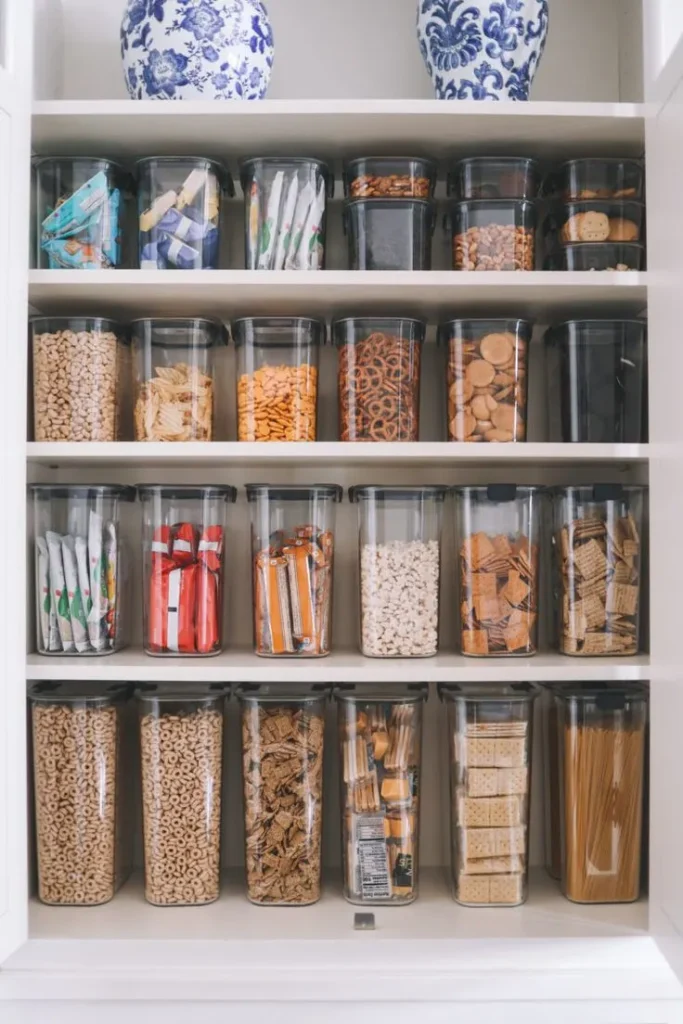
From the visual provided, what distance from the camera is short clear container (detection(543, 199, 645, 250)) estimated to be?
5.11 feet

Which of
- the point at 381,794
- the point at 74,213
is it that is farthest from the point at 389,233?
the point at 381,794

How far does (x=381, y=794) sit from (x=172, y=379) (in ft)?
2.34

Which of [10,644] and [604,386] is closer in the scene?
[10,644]

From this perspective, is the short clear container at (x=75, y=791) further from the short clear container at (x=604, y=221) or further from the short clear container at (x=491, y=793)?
the short clear container at (x=604, y=221)

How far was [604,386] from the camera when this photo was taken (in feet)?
5.16

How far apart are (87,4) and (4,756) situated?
1286 mm

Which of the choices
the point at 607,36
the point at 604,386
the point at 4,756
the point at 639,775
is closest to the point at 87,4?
the point at 607,36

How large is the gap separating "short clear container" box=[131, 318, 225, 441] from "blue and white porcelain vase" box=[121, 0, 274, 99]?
35cm

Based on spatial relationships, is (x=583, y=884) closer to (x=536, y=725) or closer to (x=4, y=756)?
(x=536, y=725)

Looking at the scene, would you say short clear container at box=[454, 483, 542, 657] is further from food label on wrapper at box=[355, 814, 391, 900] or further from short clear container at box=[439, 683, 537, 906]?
food label on wrapper at box=[355, 814, 391, 900]

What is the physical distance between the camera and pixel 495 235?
5.10 feet

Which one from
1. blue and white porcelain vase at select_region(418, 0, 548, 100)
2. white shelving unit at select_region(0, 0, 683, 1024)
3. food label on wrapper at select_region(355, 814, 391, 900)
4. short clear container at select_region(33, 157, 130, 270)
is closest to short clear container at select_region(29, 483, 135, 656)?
white shelving unit at select_region(0, 0, 683, 1024)

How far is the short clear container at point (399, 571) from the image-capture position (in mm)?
1563

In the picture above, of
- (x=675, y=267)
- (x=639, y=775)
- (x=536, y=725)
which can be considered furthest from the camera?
(x=536, y=725)
